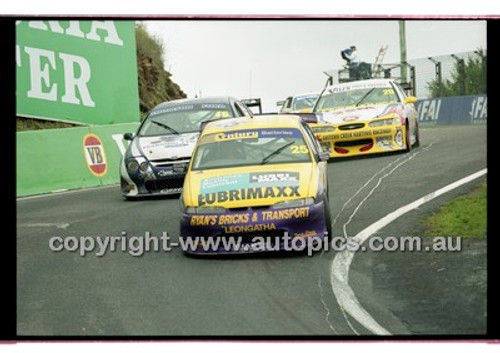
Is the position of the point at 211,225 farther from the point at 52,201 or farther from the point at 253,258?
the point at 52,201

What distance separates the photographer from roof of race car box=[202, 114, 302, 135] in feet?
30.6

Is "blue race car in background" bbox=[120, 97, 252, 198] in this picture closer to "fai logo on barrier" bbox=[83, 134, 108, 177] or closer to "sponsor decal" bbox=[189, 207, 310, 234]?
"fai logo on barrier" bbox=[83, 134, 108, 177]

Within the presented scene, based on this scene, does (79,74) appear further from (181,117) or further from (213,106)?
(213,106)

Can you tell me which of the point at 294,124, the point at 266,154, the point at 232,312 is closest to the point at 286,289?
the point at 232,312

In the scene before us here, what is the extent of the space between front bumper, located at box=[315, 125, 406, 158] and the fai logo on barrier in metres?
4.22

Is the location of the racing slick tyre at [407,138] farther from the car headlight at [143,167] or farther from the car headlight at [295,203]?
the car headlight at [295,203]

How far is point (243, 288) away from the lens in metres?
7.11

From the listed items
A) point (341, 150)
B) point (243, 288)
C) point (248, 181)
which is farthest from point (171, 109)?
point (243, 288)

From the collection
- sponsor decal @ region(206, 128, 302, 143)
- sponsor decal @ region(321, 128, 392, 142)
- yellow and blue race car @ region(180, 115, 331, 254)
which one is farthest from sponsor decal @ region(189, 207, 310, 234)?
sponsor decal @ region(321, 128, 392, 142)

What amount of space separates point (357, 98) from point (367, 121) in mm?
1049

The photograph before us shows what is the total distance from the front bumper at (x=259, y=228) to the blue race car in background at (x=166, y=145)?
403 centimetres

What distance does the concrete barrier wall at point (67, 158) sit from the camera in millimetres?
15094
